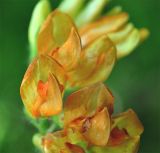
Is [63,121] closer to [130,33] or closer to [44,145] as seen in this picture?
[44,145]

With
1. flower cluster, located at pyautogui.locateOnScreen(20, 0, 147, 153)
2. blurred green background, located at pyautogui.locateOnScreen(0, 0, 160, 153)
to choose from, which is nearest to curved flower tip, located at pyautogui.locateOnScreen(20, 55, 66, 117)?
flower cluster, located at pyautogui.locateOnScreen(20, 0, 147, 153)

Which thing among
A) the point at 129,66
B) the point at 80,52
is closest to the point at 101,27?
the point at 80,52

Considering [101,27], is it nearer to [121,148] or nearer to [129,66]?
[121,148]

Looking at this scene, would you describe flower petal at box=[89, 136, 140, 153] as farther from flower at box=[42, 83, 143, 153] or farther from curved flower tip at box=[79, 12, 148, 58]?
curved flower tip at box=[79, 12, 148, 58]

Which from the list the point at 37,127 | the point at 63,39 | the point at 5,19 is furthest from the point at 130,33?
the point at 5,19

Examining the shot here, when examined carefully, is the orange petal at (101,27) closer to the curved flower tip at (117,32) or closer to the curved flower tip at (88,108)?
the curved flower tip at (117,32)
